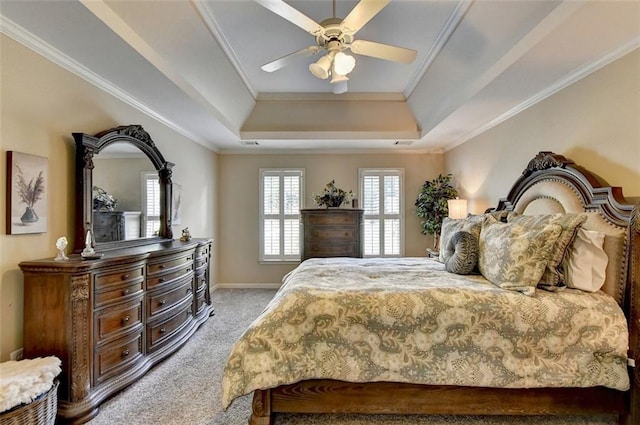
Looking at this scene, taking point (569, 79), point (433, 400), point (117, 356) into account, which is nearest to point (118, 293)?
point (117, 356)

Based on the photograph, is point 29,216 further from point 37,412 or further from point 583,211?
point 583,211

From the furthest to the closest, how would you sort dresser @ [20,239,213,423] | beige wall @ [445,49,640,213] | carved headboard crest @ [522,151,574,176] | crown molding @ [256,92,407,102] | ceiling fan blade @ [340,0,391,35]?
1. crown molding @ [256,92,407,102]
2. carved headboard crest @ [522,151,574,176]
3. beige wall @ [445,49,640,213]
4. dresser @ [20,239,213,423]
5. ceiling fan blade @ [340,0,391,35]

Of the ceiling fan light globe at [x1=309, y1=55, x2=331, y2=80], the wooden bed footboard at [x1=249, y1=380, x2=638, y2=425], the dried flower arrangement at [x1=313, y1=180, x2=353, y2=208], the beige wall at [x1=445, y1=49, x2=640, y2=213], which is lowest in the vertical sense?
the wooden bed footboard at [x1=249, y1=380, x2=638, y2=425]

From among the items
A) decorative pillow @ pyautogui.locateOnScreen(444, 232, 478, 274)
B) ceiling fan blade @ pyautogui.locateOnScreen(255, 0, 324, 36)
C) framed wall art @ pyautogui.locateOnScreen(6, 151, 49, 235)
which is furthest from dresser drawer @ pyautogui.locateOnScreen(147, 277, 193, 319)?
decorative pillow @ pyautogui.locateOnScreen(444, 232, 478, 274)

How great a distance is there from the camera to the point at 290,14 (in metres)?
1.85

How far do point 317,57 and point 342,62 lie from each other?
1348 millimetres

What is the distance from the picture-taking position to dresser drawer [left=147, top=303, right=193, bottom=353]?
2695mm

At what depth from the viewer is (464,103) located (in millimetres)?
3195

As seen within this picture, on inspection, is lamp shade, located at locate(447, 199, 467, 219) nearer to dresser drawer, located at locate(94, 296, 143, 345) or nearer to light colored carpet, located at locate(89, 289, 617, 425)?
light colored carpet, located at locate(89, 289, 617, 425)

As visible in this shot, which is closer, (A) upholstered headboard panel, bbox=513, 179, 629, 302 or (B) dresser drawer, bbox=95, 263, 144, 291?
(A) upholstered headboard panel, bbox=513, 179, 629, 302

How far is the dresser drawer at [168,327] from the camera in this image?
2695mm

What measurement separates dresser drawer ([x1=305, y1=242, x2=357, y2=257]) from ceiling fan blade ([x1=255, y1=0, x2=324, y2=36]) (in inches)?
125

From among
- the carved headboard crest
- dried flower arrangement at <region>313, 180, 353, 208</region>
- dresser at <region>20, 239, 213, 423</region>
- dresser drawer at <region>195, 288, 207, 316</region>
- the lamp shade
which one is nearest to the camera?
dresser at <region>20, 239, 213, 423</region>

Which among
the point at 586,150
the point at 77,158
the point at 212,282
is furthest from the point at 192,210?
the point at 586,150
